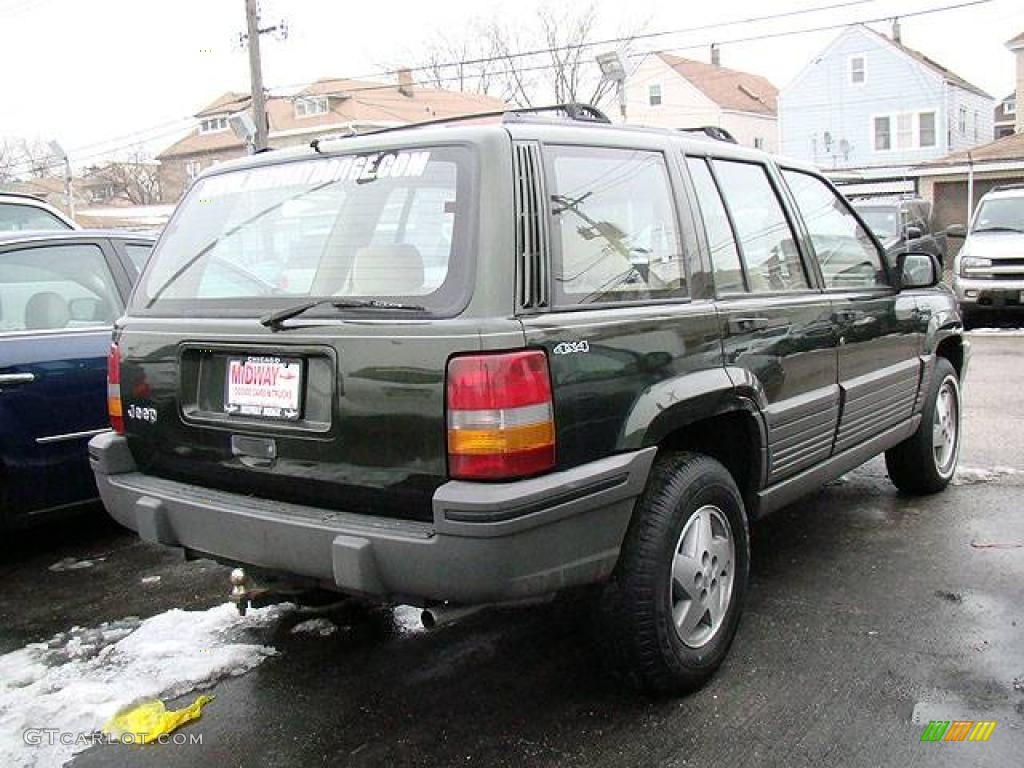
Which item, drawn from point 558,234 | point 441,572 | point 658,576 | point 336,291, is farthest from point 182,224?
point 658,576

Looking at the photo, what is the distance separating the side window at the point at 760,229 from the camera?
145 inches

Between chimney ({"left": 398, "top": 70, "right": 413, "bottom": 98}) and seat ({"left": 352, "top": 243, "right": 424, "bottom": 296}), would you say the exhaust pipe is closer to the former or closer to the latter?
seat ({"left": 352, "top": 243, "right": 424, "bottom": 296})

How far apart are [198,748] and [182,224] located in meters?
1.86

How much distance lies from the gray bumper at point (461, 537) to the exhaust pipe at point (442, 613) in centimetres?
17

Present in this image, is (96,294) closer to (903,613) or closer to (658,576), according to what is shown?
(658,576)

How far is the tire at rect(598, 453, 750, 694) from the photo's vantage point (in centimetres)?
291

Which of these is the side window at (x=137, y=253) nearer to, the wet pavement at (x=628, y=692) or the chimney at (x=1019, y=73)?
the wet pavement at (x=628, y=692)

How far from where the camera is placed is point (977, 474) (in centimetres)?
572

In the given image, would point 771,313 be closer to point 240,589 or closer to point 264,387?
point 264,387

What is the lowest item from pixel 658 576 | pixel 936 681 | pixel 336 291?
pixel 936 681

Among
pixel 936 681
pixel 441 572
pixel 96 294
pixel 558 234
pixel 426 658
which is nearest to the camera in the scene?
pixel 441 572

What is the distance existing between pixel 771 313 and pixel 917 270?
5.39 feet

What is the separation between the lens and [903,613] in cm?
375

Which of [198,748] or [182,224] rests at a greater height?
[182,224]
